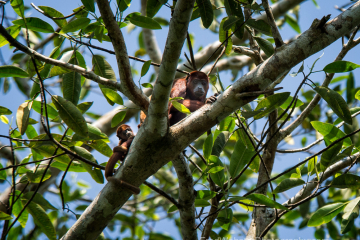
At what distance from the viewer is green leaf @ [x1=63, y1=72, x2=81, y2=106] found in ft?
10.5

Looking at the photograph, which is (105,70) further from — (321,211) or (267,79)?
(321,211)

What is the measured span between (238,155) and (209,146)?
12.1 inches

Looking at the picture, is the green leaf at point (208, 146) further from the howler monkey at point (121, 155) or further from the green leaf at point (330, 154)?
the green leaf at point (330, 154)

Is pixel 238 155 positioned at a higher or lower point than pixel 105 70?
lower

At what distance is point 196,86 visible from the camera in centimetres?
503

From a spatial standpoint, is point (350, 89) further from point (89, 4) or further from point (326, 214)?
point (89, 4)

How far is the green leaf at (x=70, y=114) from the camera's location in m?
2.82

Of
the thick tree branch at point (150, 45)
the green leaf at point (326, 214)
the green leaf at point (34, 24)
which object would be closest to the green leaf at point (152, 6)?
the green leaf at point (34, 24)

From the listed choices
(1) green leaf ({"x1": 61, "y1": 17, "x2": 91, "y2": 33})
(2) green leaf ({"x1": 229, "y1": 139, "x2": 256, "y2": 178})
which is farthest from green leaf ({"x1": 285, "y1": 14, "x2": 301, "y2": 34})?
(1) green leaf ({"x1": 61, "y1": 17, "x2": 91, "y2": 33})

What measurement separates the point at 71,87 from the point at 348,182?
115 inches

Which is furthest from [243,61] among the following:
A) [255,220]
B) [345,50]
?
[255,220]

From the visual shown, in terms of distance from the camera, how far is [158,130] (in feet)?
8.84

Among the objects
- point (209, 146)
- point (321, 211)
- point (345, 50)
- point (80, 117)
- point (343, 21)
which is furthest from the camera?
point (345, 50)

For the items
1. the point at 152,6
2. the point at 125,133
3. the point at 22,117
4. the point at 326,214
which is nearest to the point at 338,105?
the point at 326,214
